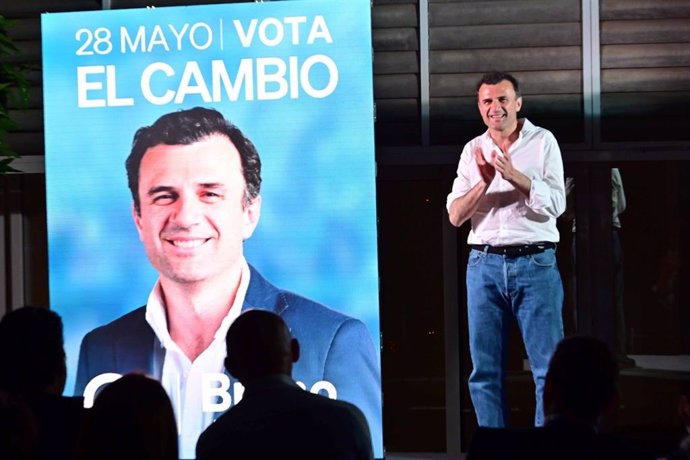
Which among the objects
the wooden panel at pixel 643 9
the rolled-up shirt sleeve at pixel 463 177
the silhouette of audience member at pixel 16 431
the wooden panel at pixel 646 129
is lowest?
the silhouette of audience member at pixel 16 431

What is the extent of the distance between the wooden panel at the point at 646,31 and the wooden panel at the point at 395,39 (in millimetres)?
1086

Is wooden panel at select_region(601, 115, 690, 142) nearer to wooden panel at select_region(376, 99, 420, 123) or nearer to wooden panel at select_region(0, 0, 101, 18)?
wooden panel at select_region(376, 99, 420, 123)

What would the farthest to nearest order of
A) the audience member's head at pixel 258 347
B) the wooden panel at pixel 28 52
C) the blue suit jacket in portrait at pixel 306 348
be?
1. the wooden panel at pixel 28 52
2. the blue suit jacket in portrait at pixel 306 348
3. the audience member's head at pixel 258 347

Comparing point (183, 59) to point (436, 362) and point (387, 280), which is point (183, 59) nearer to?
point (387, 280)

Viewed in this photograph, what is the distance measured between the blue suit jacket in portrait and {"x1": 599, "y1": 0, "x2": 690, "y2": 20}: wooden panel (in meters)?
2.29

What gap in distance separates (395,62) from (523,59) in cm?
74

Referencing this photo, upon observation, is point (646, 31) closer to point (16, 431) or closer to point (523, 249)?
point (523, 249)

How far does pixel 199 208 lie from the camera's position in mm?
6559

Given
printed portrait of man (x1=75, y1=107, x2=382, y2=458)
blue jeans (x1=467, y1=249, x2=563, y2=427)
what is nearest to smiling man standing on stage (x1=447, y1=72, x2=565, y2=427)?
blue jeans (x1=467, y1=249, x2=563, y2=427)

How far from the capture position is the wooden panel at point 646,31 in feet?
22.2

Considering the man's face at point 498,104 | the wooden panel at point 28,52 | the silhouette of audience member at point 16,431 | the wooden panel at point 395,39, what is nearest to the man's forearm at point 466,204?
the man's face at point 498,104

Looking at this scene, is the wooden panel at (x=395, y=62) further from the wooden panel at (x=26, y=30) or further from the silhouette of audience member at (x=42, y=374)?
the silhouette of audience member at (x=42, y=374)

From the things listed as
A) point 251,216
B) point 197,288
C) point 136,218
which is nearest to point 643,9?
point 251,216

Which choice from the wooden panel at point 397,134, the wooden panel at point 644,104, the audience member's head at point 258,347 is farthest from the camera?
the wooden panel at point 397,134
